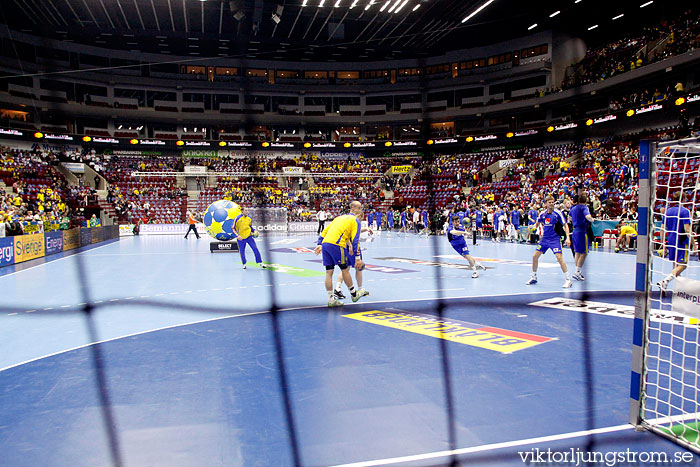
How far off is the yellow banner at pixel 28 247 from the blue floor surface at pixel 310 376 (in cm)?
801

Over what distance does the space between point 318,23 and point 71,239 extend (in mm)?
25770

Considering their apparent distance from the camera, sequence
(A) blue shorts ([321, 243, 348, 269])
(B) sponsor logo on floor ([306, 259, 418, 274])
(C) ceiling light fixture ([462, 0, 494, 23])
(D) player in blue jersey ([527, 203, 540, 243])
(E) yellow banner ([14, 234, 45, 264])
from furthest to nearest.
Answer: (C) ceiling light fixture ([462, 0, 494, 23]) → (D) player in blue jersey ([527, 203, 540, 243]) → (E) yellow banner ([14, 234, 45, 264]) → (B) sponsor logo on floor ([306, 259, 418, 274]) → (A) blue shorts ([321, 243, 348, 269])

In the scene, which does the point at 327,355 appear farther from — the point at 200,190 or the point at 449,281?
the point at 200,190

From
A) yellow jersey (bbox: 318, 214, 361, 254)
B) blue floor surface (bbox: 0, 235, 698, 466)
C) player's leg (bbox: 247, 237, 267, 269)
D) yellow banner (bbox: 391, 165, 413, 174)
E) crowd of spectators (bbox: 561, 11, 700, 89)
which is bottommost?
blue floor surface (bbox: 0, 235, 698, 466)

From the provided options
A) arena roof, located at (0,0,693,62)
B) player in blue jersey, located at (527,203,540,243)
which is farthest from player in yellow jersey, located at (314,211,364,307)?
arena roof, located at (0,0,693,62)

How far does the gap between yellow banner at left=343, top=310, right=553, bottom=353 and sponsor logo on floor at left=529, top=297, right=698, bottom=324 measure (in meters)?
1.85

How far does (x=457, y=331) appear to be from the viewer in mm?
5723

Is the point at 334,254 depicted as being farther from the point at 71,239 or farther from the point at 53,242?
the point at 71,239

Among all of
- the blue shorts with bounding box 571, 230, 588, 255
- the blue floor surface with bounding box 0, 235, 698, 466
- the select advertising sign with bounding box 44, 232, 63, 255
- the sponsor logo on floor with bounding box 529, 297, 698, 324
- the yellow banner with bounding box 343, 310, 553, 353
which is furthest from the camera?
the select advertising sign with bounding box 44, 232, 63, 255

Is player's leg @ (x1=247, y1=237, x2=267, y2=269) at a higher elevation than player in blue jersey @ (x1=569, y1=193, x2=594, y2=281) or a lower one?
lower

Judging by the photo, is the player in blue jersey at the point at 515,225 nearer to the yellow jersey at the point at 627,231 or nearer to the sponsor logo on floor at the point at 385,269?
the yellow jersey at the point at 627,231

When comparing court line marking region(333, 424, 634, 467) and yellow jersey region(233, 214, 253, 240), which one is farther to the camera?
yellow jersey region(233, 214, 253, 240)

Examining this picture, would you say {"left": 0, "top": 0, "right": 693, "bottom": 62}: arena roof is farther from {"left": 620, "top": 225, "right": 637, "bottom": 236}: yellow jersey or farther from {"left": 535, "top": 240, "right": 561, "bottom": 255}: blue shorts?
{"left": 535, "top": 240, "right": 561, "bottom": 255}: blue shorts

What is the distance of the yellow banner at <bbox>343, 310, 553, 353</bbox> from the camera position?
16.9 feet
